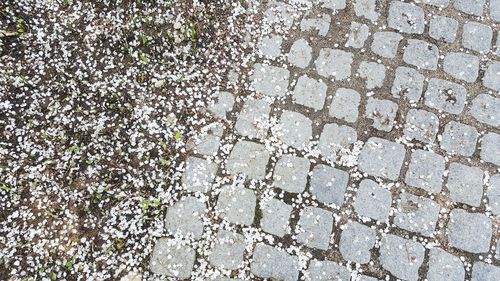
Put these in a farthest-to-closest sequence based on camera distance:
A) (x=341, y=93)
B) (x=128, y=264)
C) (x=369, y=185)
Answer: (x=341, y=93) → (x=369, y=185) → (x=128, y=264)

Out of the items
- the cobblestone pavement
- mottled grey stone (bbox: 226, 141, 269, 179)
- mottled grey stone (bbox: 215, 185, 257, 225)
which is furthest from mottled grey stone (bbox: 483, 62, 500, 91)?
mottled grey stone (bbox: 215, 185, 257, 225)

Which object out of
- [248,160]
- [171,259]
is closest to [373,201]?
[248,160]

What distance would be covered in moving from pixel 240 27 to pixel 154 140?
1.46 metres

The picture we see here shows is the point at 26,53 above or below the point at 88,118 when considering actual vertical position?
above

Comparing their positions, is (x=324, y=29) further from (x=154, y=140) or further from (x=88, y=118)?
(x=88, y=118)

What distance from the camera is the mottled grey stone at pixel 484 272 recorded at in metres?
3.90

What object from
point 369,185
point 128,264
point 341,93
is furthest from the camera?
point 341,93

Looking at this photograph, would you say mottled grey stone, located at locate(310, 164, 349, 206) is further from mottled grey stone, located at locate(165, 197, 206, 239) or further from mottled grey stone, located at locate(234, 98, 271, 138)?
mottled grey stone, located at locate(165, 197, 206, 239)

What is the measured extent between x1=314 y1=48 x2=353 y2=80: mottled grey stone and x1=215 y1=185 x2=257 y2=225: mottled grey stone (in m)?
1.42

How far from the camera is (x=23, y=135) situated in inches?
167

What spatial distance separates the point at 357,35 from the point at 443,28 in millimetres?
886

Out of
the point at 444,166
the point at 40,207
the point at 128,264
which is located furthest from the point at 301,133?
the point at 40,207

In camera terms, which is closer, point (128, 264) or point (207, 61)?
point (128, 264)

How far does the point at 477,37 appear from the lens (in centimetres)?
464
